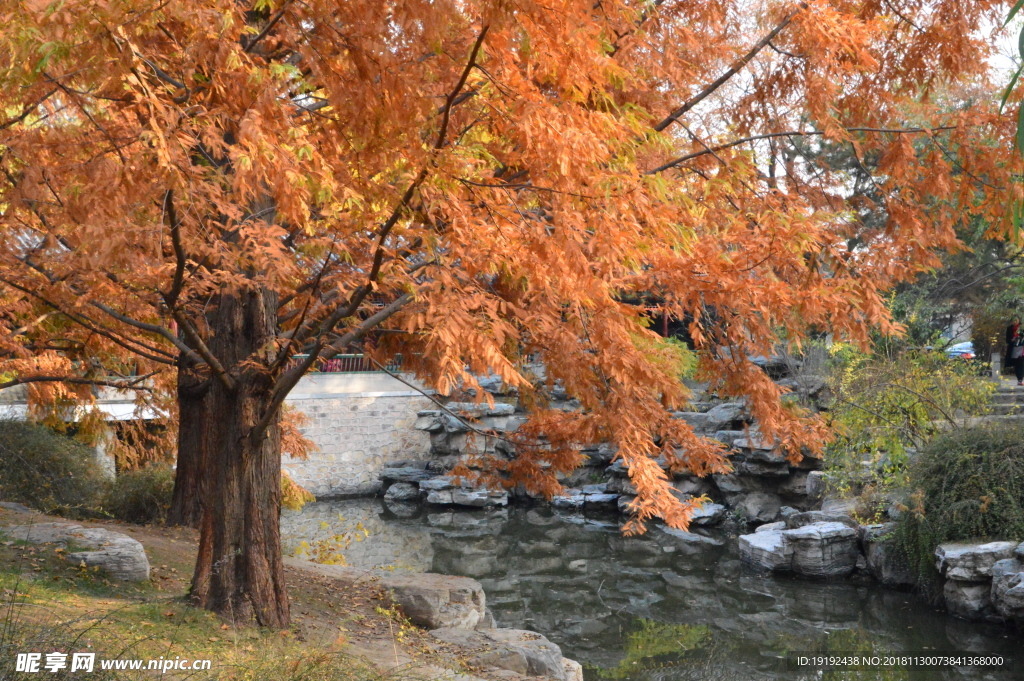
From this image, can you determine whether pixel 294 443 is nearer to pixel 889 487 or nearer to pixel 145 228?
pixel 145 228

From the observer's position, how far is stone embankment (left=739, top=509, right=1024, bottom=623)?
27.6 feet

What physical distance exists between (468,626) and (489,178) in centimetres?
383

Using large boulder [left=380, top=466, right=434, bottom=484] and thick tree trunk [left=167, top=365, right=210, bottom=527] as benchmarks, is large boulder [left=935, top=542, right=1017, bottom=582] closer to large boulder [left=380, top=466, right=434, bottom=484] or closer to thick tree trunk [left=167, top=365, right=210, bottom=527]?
thick tree trunk [left=167, top=365, right=210, bottom=527]

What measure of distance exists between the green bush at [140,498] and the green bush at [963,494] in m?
8.68

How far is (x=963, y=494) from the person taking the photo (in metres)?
9.32

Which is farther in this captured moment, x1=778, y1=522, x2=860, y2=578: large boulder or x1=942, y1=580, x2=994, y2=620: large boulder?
x1=778, y1=522, x2=860, y2=578: large boulder

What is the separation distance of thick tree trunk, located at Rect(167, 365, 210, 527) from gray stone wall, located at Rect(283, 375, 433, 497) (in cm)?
876

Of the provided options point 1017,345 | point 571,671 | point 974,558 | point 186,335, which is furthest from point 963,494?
point 186,335

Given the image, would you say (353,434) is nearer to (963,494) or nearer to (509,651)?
(963,494)

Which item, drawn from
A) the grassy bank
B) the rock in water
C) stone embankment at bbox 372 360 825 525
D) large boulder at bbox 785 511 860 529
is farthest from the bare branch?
the rock in water

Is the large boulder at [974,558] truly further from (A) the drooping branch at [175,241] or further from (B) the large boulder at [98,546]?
(A) the drooping branch at [175,241]

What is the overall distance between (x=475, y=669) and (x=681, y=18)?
454cm

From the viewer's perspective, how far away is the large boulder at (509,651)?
17.9 feet

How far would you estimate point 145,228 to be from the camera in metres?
3.52
